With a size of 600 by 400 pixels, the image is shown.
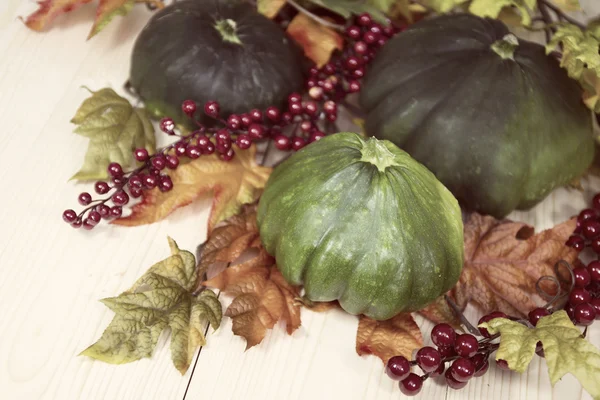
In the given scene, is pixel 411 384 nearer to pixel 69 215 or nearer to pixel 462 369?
pixel 462 369

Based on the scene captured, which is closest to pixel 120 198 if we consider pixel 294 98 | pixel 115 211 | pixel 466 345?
pixel 115 211

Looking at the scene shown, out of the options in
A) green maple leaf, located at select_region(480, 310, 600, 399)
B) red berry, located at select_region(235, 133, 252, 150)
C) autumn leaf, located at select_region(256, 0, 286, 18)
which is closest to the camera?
green maple leaf, located at select_region(480, 310, 600, 399)

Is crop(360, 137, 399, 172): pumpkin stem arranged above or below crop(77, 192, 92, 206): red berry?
above

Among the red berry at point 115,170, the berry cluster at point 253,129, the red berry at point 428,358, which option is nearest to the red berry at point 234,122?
the berry cluster at point 253,129

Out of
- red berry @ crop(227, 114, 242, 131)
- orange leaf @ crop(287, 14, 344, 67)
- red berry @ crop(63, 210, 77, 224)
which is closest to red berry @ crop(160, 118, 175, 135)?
red berry @ crop(227, 114, 242, 131)

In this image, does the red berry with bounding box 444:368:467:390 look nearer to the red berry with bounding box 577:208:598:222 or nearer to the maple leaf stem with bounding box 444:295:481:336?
the maple leaf stem with bounding box 444:295:481:336

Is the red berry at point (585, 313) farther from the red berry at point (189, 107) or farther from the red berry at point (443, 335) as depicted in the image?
the red berry at point (189, 107)
